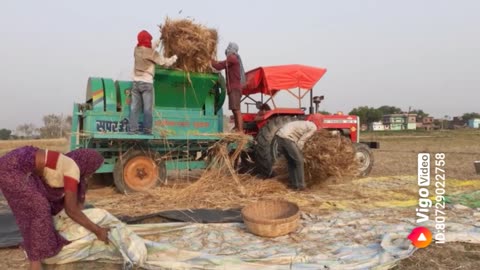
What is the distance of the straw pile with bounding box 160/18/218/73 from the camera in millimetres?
7012

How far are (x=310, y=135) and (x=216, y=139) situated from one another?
164cm

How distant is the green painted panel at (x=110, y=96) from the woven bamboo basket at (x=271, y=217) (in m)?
3.66

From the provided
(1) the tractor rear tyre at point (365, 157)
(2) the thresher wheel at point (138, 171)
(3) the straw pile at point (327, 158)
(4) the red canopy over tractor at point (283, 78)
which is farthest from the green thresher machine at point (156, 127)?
(1) the tractor rear tyre at point (365, 157)

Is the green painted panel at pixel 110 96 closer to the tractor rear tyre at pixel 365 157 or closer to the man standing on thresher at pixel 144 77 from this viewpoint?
the man standing on thresher at pixel 144 77

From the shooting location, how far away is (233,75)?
739cm

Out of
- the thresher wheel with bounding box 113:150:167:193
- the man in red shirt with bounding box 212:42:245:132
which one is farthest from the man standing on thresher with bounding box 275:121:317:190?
the thresher wheel with bounding box 113:150:167:193

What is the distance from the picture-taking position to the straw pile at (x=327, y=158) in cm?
705

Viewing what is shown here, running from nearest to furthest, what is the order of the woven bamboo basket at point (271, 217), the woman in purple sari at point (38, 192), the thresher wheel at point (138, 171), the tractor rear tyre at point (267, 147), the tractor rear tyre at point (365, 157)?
the woman in purple sari at point (38, 192) < the woven bamboo basket at point (271, 217) < the thresher wheel at point (138, 171) < the tractor rear tyre at point (267, 147) < the tractor rear tyre at point (365, 157)

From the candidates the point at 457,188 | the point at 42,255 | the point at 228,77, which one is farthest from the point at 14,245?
the point at 457,188

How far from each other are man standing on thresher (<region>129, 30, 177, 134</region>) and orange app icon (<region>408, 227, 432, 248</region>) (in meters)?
4.40

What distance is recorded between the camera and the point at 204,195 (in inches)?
246

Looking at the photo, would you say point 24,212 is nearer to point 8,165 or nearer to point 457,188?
point 8,165

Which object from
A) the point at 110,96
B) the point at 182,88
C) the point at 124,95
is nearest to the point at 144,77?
the point at 124,95

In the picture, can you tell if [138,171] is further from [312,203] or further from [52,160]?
[52,160]
